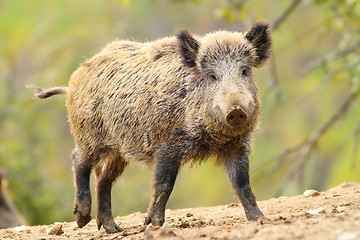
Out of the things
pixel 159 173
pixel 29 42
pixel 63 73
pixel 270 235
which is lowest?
pixel 270 235

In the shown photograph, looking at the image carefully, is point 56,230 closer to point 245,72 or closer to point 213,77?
point 213,77

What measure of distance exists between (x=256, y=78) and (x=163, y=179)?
4156 mm

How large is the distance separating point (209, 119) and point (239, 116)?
0.59 m

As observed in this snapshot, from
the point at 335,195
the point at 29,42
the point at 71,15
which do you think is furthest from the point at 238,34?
the point at 71,15

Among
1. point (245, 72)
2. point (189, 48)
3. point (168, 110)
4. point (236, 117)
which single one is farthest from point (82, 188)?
point (236, 117)

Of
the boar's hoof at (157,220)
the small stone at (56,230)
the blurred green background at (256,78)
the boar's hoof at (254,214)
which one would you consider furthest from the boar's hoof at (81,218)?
the boar's hoof at (254,214)

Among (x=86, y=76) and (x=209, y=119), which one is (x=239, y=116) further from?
(x=86, y=76)

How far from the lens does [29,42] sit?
3078 centimetres

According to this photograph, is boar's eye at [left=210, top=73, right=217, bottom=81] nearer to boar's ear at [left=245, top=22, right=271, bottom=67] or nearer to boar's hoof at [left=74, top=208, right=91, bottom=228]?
boar's ear at [left=245, top=22, right=271, bottom=67]

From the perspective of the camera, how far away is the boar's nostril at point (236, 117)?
7.16 meters

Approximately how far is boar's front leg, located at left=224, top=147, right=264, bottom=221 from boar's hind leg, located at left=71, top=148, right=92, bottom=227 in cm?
177

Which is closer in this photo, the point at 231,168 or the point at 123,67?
the point at 231,168

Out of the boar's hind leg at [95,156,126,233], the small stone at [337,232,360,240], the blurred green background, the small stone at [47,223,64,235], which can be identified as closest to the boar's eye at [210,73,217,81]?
the blurred green background

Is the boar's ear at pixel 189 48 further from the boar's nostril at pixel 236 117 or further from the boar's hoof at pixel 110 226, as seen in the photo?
the boar's hoof at pixel 110 226
